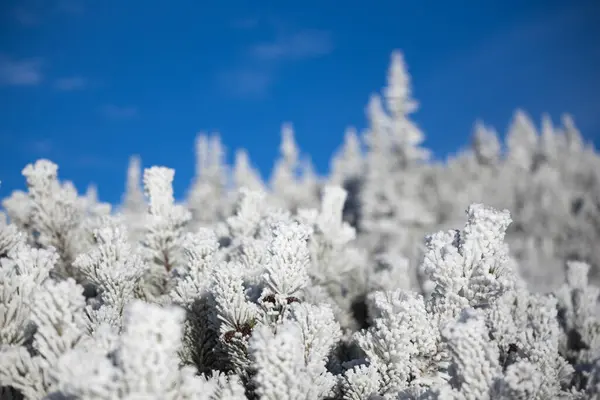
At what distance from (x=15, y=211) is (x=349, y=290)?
3.97 meters

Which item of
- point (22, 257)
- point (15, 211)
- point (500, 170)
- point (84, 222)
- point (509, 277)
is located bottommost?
point (509, 277)

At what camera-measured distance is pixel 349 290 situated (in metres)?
5.11

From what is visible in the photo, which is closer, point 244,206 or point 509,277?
point 509,277

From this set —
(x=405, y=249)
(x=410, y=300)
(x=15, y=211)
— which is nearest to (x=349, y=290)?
(x=410, y=300)

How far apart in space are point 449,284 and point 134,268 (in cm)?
234

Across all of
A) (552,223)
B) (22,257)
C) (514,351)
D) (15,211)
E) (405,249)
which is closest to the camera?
(22,257)

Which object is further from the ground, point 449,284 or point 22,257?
point 22,257

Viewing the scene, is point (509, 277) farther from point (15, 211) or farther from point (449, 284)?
point (15, 211)

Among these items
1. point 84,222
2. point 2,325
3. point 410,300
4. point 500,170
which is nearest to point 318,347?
point 410,300

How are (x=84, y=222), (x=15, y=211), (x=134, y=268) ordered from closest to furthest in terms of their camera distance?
(x=134, y=268) < (x=84, y=222) < (x=15, y=211)

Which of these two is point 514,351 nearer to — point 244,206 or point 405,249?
point 244,206

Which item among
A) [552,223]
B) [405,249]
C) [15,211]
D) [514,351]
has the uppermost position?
[552,223]

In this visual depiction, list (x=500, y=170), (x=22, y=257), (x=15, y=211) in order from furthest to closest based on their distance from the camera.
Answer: (x=500, y=170) < (x=15, y=211) < (x=22, y=257)

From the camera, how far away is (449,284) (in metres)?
2.97
